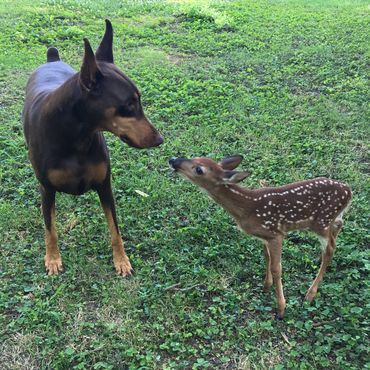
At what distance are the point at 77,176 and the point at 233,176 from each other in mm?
1293

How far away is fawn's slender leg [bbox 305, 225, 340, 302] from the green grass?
3.5 inches

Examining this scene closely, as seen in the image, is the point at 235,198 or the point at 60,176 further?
the point at 60,176

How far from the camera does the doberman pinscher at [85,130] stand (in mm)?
3803

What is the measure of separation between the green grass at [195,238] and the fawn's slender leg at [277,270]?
0.11 meters

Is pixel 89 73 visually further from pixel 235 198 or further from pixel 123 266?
pixel 123 266

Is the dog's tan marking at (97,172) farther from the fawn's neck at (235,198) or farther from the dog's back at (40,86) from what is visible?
the fawn's neck at (235,198)

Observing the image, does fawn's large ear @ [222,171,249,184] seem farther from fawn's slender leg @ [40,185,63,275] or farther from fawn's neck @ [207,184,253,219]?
fawn's slender leg @ [40,185,63,275]

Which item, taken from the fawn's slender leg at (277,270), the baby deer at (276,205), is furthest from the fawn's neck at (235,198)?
the fawn's slender leg at (277,270)

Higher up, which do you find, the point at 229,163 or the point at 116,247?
the point at 229,163

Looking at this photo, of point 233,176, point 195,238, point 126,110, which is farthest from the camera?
point 195,238

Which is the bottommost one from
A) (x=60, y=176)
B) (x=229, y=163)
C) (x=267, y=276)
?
(x=267, y=276)

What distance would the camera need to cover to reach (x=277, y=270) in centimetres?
400

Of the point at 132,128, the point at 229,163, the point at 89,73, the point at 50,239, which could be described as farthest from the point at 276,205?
the point at 50,239

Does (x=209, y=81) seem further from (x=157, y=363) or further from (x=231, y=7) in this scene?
(x=231, y=7)
